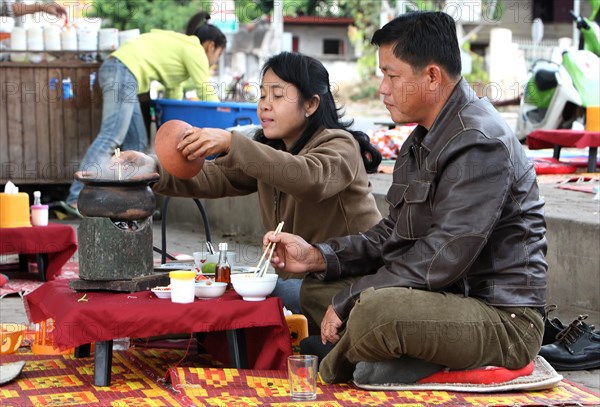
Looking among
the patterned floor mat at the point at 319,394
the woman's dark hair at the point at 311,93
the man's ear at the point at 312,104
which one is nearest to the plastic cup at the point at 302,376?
the patterned floor mat at the point at 319,394

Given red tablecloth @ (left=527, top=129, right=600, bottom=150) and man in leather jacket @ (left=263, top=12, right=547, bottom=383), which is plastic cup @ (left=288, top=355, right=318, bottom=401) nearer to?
man in leather jacket @ (left=263, top=12, right=547, bottom=383)

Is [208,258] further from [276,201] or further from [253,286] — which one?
[253,286]

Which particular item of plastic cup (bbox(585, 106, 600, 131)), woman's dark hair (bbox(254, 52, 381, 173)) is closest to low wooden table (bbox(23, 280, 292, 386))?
woman's dark hair (bbox(254, 52, 381, 173))

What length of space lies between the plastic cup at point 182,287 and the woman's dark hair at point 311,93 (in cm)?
91

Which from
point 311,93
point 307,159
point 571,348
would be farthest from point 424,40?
point 571,348

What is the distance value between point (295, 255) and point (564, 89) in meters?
8.12

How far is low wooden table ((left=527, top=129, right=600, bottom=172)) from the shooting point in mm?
8766

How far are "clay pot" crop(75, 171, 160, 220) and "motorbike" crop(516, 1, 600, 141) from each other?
8.13 meters

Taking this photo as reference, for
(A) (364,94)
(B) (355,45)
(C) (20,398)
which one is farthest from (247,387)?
(B) (355,45)

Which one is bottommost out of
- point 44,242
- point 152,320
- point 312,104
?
point 44,242

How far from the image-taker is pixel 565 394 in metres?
3.99

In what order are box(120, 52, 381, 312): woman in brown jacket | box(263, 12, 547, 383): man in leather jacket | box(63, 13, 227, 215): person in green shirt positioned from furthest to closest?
box(63, 13, 227, 215): person in green shirt
box(120, 52, 381, 312): woman in brown jacket
box(263, 12, 547, 383): man in leather jacket

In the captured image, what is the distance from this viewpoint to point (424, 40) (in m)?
3.90

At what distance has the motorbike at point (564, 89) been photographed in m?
11.5
